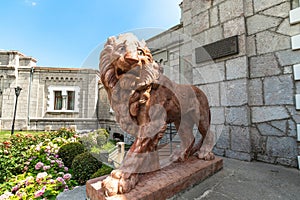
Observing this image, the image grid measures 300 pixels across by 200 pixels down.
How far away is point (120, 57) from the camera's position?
2.61ft

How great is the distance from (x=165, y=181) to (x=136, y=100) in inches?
22.9

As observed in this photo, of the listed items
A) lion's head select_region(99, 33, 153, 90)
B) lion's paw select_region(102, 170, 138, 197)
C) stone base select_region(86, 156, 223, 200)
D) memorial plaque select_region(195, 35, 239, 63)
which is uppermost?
memorial plaque select_region(195, 35, 239, 63)

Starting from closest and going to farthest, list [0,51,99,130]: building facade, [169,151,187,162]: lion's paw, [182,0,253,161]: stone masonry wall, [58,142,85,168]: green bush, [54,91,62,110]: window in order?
[169,151,187,162]: lion's paw, [182,0,253,161]: stone masonry wall, [58,142,85,168]: green bush, [54,91,62,110]: window, [0,51,99,130]: building facade

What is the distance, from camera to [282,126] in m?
1.94

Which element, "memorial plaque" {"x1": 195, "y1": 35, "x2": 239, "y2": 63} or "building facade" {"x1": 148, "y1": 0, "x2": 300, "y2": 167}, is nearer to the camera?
"building facade" {"x1": 148, "y1": 0, "x2": 300, "y2": 167}

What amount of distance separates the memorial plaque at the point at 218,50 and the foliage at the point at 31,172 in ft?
9.08

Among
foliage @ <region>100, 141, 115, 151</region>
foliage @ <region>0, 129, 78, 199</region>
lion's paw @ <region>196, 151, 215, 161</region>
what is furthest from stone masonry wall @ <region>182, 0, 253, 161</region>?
foliage @ <region>0, 129, 78, 199</region>

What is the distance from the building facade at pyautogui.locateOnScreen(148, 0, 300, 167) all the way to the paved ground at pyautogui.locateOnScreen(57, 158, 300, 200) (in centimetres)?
49

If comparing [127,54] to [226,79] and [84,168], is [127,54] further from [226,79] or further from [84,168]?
[84,168]

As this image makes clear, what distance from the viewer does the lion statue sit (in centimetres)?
83

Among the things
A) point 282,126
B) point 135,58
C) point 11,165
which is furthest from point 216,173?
point 11,165

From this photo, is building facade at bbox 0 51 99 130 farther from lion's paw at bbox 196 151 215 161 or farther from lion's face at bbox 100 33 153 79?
lion's face at bbox 100 33 153 79

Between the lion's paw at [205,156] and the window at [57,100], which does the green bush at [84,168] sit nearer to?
the lion's paw at [205,156]

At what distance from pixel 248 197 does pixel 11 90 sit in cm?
1342
